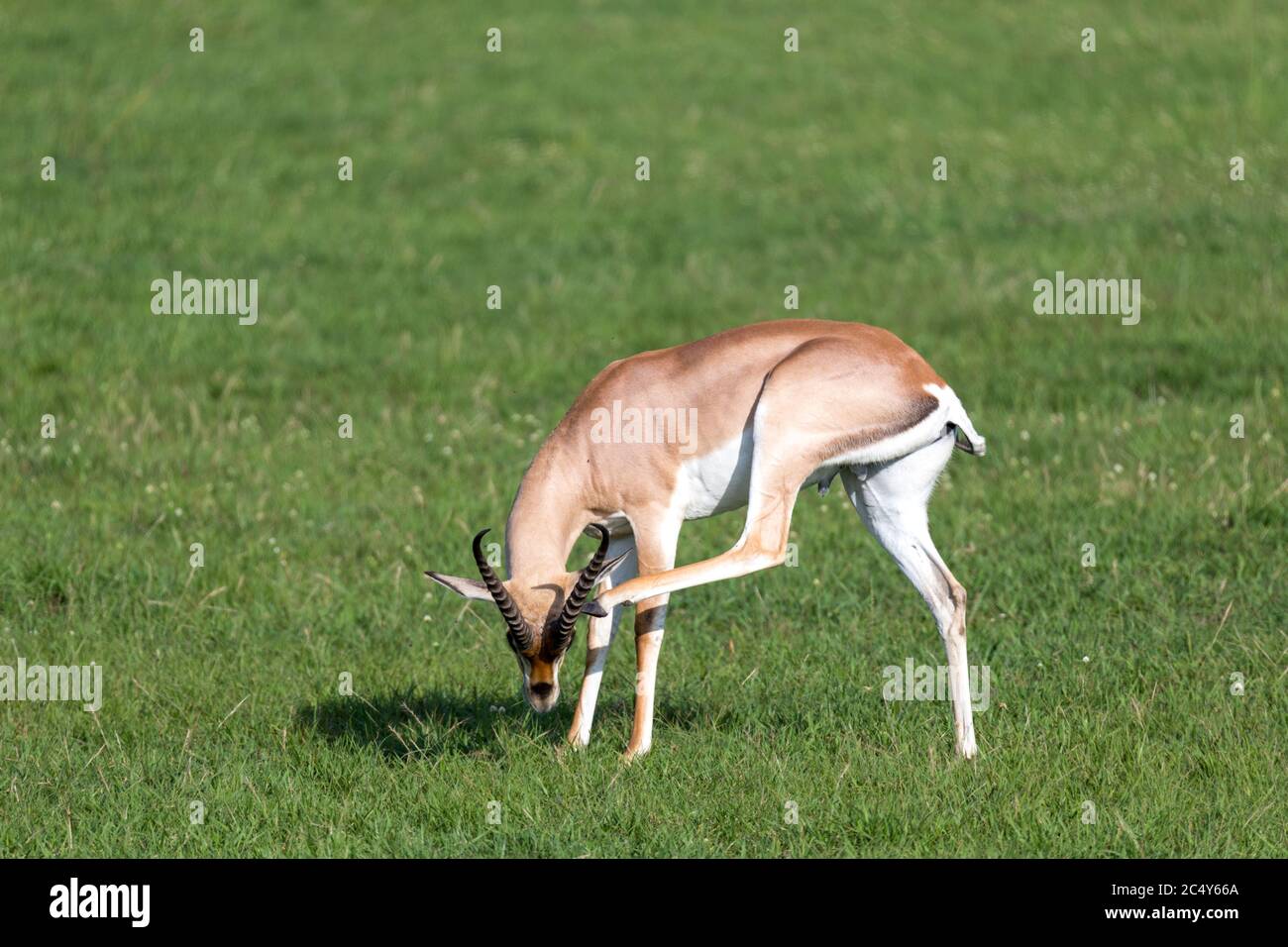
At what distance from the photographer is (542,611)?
7191 millimetres

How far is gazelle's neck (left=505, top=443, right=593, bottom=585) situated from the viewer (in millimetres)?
7469

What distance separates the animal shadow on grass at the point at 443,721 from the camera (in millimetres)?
7938

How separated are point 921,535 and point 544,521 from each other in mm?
1739

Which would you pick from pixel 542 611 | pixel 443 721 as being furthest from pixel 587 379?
pixel 542 611

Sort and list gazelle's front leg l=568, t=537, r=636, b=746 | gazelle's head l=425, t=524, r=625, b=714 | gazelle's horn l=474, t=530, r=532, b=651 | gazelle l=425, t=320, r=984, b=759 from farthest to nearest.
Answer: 1. gazelle's front leg l=568, t=537, r=636, b=746
2. gazelle l=425, t=320, r=984, b=759
3. gazelle's head l=425, t=524, r=625, b=714
4. gazelle's horn l=474, t=530, r=532, b=651

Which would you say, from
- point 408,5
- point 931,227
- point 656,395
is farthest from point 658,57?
point 656,395

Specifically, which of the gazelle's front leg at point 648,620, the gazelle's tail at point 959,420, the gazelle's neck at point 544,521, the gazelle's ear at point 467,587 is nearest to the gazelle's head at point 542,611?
the gazelle's ear at point 467,587

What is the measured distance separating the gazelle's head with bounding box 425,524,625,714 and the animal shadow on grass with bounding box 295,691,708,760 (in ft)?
2.32

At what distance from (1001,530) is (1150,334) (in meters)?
4.71

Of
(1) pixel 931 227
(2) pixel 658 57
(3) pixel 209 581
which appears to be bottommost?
(3) pixel 209 581

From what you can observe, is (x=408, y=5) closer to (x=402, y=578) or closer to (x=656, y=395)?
(x=402, y=578)

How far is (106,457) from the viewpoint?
12.2 m

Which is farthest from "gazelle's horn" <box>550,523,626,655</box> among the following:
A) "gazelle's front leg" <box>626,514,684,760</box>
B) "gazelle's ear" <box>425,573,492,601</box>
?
"gazelle's front leg" <box>626,514,684,760</box>

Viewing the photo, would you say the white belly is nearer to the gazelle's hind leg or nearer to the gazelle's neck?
the gazelle's hind leg
